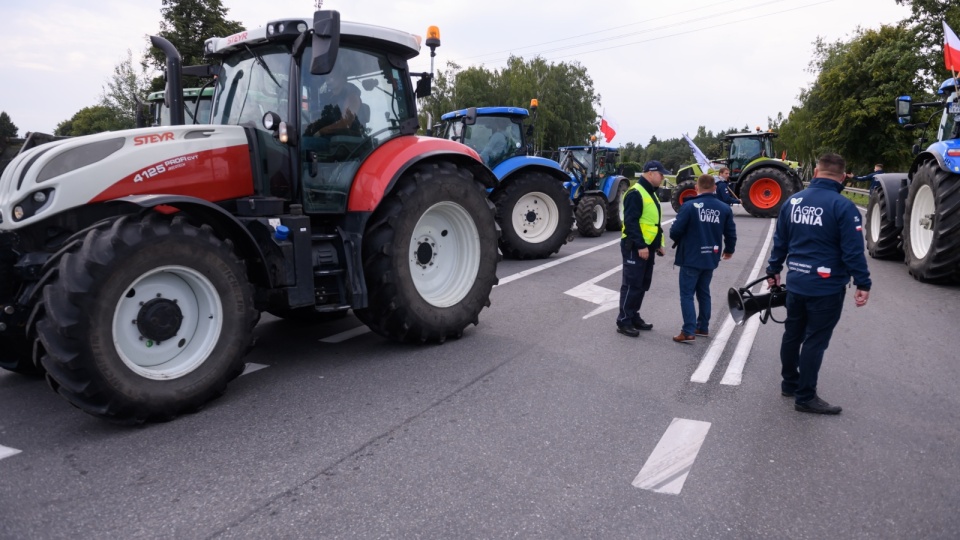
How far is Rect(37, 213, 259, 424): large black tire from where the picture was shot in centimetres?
372

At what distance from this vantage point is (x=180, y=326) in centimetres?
427

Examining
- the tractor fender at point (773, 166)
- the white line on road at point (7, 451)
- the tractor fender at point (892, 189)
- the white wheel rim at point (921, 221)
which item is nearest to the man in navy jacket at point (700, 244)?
the white wheel rim at point (921, 221)

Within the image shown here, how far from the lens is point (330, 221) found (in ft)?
18.2

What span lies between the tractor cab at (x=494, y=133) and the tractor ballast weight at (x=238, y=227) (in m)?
5.80

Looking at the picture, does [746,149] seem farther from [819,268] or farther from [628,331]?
[819,268]

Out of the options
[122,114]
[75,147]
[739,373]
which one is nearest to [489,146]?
[739,373]

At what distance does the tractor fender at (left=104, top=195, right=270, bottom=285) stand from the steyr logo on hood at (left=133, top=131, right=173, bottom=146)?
41 cm

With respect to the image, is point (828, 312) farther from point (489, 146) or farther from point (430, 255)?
point (489, 146)

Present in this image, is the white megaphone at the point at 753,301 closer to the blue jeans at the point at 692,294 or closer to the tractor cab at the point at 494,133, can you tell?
the blue jeans at the point at 692,294

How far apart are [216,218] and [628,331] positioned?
12.7 feet

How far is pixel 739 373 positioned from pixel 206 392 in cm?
389

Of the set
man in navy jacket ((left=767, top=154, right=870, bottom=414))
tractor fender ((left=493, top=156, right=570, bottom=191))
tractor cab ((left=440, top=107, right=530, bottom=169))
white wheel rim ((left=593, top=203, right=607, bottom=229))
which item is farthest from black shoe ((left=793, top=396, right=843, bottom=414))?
white wheel rim ((left=593, top=203, right=607, bottom=229))

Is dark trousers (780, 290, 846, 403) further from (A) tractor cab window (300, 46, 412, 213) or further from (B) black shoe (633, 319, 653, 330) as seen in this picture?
(A) tractor cab window (300, 46, 412, 213)

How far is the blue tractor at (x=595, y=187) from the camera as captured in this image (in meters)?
15.5
